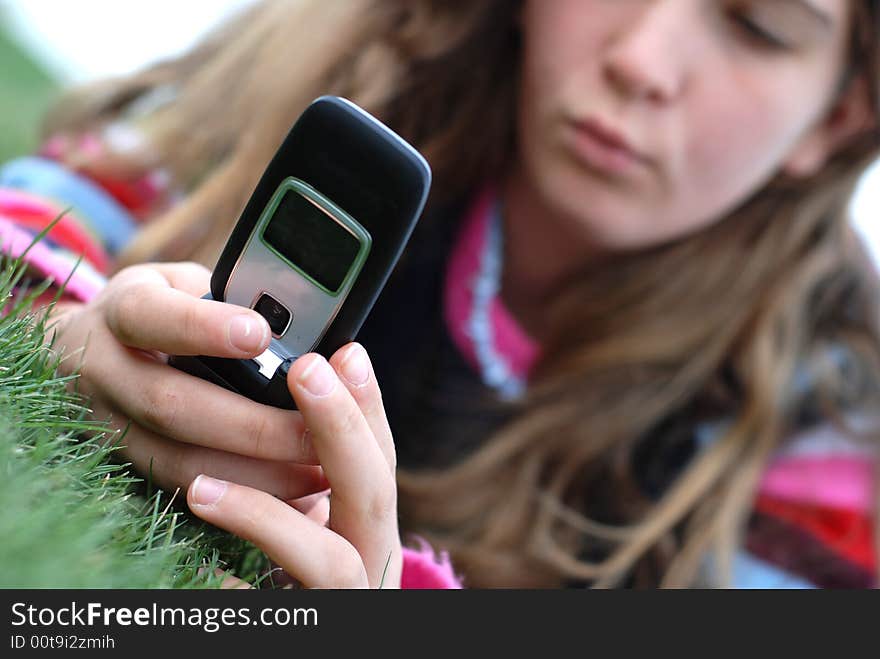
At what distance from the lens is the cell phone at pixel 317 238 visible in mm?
855

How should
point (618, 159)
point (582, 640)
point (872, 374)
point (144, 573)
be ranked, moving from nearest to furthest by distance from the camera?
point (144, 573) → point (582, 640) → point (618, 159) → point (872, 374)

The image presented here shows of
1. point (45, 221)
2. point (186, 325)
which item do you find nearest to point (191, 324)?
point (186, 325)

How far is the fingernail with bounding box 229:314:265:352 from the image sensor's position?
846mm

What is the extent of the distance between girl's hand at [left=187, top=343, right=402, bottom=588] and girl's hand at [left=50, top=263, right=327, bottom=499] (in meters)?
0.04

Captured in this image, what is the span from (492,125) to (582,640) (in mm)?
1624

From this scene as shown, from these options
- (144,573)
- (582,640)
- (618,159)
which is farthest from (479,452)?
(144,573)

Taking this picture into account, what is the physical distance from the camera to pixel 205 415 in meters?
0.90

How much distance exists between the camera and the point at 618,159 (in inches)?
70.9

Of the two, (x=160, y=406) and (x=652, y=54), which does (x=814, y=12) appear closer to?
(x=652, y=54)

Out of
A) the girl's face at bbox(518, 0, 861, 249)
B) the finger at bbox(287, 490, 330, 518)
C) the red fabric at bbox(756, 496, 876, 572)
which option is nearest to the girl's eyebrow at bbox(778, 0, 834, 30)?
the girl's face at bbox(518, 0, 861, 249)

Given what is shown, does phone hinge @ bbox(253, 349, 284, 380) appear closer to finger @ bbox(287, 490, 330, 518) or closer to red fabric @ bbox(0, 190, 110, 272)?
finger @ bbox(287, 490, 330, 518)

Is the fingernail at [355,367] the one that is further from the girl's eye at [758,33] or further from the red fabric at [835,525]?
the red fabric at [835,525]

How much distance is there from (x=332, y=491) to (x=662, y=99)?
120cm

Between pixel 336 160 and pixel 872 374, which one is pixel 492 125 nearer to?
pixel 872 374
